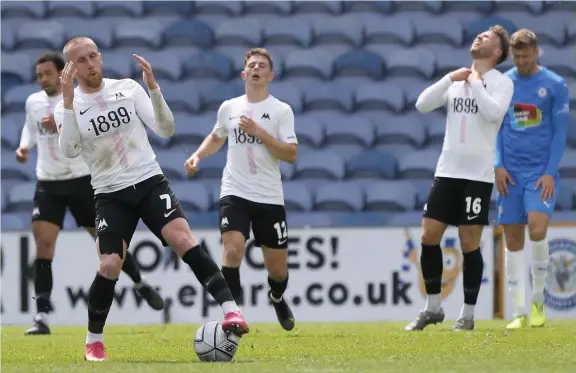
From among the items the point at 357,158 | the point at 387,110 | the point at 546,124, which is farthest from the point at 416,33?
the point at 546,124

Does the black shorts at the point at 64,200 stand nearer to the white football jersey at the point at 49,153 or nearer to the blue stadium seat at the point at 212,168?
the white football jersey at the point at 49,153

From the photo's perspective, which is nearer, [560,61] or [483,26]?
[560,61]

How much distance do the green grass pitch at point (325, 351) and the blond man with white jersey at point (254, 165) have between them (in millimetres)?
732

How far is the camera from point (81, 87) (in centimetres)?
770

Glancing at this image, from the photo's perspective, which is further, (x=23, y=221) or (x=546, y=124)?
(x=23, y=221)

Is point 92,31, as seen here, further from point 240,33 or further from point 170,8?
point 240,33

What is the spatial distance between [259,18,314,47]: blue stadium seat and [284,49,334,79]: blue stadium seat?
0.28 m

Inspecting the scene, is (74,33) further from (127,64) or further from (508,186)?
(508,186)

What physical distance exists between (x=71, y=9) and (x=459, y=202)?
27.2ft

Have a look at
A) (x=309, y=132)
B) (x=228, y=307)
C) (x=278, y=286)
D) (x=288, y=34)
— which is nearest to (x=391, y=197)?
(x=309, y=132)

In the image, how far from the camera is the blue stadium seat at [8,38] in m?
16.2

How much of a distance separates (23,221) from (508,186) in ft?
20.4

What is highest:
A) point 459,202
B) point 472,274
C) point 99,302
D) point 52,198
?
point 459,202

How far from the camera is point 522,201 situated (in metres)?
10.3
